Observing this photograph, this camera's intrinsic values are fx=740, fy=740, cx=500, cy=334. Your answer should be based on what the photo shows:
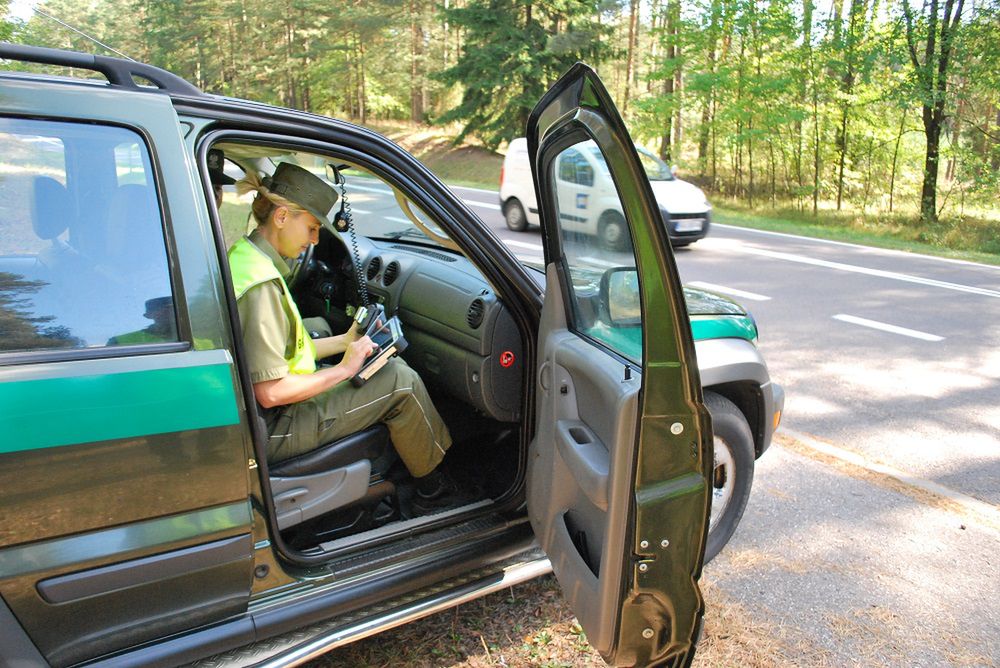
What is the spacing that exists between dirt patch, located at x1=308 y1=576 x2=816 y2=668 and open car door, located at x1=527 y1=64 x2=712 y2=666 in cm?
48

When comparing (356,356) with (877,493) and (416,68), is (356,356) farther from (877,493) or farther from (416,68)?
(416,68)

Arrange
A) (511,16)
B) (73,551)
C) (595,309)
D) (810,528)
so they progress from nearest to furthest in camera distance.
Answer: (73,551) → (595,309) → (810,528) → (511,16)

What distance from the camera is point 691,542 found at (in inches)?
81.8

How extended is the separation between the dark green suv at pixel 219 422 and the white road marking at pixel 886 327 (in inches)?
242

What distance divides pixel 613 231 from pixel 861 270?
10132 millimetres

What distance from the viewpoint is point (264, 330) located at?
7.49 ft

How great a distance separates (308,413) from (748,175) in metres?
22.8

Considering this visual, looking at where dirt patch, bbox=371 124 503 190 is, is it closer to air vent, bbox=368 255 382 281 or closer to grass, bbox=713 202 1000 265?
grass, bbox=713 202 1000 265

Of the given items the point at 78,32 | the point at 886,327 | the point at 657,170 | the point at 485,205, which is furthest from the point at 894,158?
the point at 78,32

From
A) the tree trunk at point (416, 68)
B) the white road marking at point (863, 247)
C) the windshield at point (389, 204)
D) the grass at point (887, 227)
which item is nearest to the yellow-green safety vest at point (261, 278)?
the windshield at point (389, 204)

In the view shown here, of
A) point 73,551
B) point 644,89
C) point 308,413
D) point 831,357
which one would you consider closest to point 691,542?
point 308,413

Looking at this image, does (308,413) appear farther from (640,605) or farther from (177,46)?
(177,46)

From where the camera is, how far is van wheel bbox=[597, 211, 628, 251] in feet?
6.83

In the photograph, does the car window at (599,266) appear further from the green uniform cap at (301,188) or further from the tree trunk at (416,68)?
the tree trunk at (416,68)
